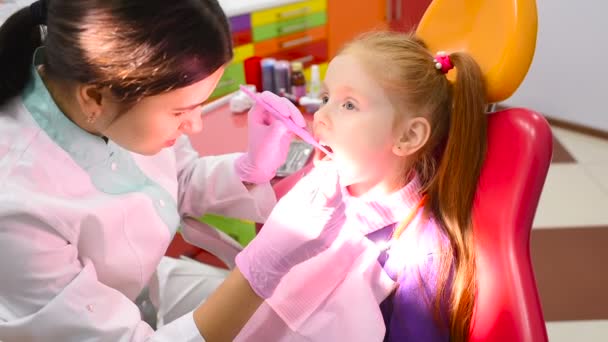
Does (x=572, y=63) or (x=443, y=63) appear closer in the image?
(x=443, y=63)

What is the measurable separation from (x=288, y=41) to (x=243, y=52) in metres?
0.27

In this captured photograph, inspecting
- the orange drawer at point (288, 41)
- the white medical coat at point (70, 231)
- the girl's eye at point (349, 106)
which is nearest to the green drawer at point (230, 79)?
the orange drawer at point (288, 41)

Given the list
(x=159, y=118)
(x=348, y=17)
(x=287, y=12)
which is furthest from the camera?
(x=348, y=17)

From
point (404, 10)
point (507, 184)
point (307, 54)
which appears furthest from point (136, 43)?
point (404, 10)

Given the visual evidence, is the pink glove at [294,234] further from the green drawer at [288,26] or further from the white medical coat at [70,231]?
the green drawer at [288,26]

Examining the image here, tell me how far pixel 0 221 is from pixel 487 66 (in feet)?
2.97

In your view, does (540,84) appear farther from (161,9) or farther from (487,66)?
(161,9)

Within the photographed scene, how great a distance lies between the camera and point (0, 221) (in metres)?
0.88

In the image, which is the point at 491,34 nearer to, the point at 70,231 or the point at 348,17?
the point at 70,231

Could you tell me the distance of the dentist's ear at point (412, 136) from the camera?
3.56 feet

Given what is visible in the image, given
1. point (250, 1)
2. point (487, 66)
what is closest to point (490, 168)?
point (487, 66)

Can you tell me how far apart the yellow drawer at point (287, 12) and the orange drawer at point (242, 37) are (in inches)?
1.9

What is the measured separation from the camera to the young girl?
40.2 inches

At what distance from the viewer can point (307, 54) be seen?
2.59 meters
